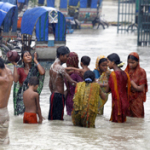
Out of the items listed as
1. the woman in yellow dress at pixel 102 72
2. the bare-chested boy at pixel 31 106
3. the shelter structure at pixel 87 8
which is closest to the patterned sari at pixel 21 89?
the bare-chested boy at pixel 31 106

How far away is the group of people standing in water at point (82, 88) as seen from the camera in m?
5.38

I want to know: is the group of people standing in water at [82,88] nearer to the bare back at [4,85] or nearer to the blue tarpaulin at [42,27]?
the bare back at [4,85]

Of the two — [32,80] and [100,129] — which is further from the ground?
[32,80]

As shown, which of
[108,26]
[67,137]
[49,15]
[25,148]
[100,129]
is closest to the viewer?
[25,148]

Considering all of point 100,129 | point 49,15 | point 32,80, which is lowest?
point 100,129

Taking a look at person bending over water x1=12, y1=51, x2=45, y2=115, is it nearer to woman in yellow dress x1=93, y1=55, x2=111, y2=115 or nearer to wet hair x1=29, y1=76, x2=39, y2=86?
wet hair x1=29, y1=76, x2=39, y2=86

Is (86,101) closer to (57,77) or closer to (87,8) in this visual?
(57,77)

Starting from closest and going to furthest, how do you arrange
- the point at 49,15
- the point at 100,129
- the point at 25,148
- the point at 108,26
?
the point at 25,148, the point at 100,129, the point at 49,15, the point at 108,26

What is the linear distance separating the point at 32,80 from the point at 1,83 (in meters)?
Answer: 1.30

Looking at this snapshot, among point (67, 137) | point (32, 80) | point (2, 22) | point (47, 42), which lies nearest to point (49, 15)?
point (47, 42)

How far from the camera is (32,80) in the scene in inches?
222

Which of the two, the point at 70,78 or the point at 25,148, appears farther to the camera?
the point at 70,78

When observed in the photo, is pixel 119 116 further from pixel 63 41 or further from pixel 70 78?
pixel 63 41

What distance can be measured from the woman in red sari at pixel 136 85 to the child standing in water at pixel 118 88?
33 cm
